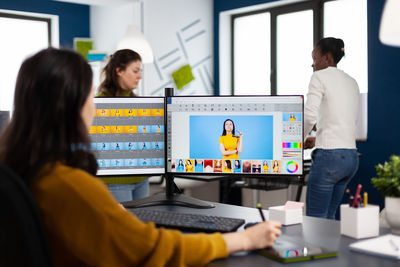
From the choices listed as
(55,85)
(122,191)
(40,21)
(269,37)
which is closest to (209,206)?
(122,191)

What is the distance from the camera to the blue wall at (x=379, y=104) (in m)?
3.74

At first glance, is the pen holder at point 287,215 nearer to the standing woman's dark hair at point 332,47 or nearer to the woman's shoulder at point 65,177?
the woman's shoulder at point 65,177

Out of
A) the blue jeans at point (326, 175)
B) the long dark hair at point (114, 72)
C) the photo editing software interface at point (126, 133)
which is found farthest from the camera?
the blue jeans at point (326, 175)

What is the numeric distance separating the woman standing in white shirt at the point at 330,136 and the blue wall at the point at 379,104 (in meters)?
1.29

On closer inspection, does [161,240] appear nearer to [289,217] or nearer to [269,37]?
[289,217]

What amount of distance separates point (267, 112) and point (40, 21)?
420 centimetres

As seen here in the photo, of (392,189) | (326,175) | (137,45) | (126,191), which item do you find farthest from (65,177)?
(137,45)

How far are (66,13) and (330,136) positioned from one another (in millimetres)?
3672

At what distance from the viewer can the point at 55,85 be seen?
93 cm

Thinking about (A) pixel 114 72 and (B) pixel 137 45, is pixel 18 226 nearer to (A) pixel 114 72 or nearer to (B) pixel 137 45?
(A) pixel 114 72

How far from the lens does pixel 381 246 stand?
114 cm

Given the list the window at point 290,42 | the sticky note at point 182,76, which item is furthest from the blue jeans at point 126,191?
the sticky note at point 182,76

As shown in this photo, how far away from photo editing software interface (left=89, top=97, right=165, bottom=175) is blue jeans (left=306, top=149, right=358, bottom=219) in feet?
3.49

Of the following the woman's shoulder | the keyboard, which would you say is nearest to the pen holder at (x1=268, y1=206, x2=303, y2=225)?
the keyboard
